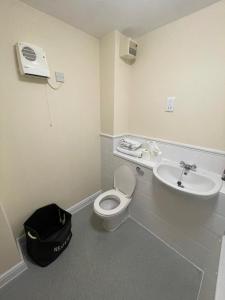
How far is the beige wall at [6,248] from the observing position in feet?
3.58

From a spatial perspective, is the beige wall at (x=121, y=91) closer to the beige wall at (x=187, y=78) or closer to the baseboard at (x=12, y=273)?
the beige wall at (x=187, y=78)

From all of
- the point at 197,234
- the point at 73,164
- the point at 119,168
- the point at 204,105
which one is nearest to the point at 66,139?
the point at 73,164

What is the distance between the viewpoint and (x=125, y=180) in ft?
5.79

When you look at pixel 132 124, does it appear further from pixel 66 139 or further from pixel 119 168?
pixel 66 139

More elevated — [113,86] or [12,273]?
[113,86]

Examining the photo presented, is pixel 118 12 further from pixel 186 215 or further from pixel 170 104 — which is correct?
pixel 186 215

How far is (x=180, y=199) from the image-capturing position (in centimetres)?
132

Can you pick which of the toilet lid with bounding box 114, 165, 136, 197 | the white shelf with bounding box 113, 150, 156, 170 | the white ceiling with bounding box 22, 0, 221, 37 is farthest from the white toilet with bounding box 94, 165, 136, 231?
the white ceiling with bounding box 22, 0, 221, 37

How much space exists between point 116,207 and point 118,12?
1926mm

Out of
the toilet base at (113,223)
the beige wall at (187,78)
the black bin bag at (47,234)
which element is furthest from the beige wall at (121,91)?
the black bin bag at (47,234)

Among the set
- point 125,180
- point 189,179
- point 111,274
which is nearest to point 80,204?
point 125,180

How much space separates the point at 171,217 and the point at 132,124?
47.9 inches

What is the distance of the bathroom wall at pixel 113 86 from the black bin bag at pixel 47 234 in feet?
3.89

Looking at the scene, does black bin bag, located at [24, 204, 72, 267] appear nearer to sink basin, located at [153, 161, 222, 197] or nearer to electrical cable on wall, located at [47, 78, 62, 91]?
sink basin, located at [153, 161, 222, 197]
